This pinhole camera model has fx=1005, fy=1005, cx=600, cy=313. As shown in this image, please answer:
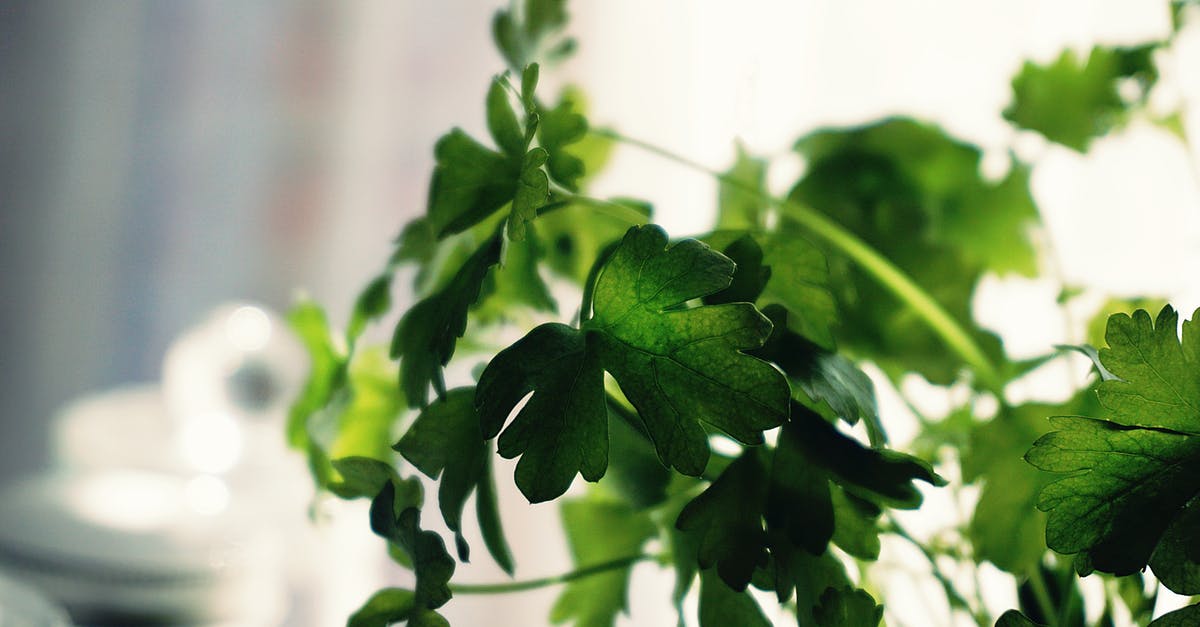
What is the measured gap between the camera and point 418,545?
1.28 feet

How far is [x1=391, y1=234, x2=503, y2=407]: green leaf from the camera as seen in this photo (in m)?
0.38

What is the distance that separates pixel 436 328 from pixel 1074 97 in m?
0.45

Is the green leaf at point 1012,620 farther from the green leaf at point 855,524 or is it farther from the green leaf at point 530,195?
the green leaf at point 530,195

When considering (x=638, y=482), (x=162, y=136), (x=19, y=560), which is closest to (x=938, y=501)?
(x=638, y=482)

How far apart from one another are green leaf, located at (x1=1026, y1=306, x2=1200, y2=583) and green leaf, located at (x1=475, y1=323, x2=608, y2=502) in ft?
0.50

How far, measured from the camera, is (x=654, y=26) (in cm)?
115

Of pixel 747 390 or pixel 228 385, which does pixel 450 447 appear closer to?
pixel 747 390

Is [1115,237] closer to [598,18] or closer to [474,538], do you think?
[598,18]

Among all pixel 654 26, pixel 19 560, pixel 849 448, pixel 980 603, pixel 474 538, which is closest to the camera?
pixel 849 448

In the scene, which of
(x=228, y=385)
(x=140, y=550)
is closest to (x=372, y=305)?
(x=140, y=550)

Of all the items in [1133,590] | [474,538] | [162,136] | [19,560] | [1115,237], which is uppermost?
[162,136]

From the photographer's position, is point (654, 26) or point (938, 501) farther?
point (654, 26)

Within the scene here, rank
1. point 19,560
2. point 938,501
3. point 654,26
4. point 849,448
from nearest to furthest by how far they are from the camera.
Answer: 1. point 849,448
2. point 19,560
3. point 938,501
4. point 654,26

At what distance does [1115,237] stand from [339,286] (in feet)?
3.15
